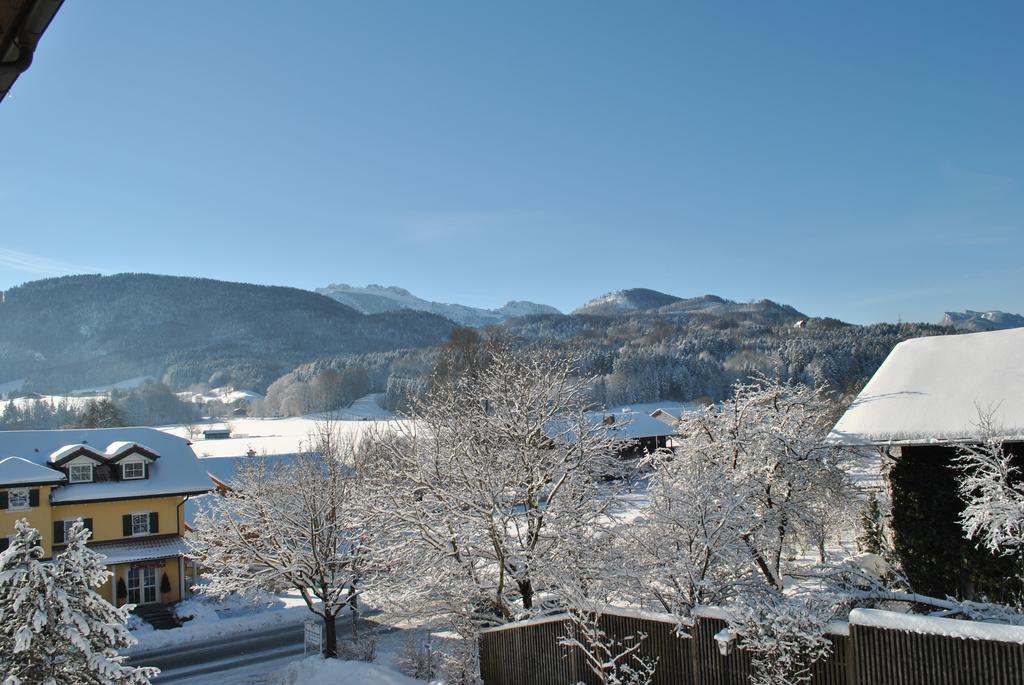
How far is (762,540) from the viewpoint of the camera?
15.3 m

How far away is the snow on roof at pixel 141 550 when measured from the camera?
29688 millimetres

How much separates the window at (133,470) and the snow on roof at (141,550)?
120 inches

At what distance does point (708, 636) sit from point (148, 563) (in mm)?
27781

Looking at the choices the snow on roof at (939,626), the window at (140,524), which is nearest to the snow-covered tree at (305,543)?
the window at (140,524)

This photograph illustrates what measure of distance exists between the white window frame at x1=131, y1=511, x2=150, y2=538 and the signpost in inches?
522

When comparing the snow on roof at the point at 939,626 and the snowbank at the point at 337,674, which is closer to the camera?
the snow on roof at the point at 939,626

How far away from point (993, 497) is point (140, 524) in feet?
107

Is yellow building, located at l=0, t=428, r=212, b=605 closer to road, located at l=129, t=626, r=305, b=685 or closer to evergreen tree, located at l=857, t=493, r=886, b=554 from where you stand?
road, located at l=129, t=626, r=305, b=685

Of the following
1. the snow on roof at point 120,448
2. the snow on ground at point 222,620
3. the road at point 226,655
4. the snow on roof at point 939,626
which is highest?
the snow on roof at point 120,448

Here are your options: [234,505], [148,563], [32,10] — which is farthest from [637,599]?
[148,563]

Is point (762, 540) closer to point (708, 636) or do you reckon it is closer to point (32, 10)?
point (708, 636)

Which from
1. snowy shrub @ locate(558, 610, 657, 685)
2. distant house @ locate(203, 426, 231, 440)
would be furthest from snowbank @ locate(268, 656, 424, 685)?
distant house @ locate(203, 426, 231, 440)

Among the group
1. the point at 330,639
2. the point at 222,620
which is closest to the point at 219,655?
the point at 222,620

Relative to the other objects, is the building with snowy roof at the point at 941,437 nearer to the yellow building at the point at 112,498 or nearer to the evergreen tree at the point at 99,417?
the yellow building at the point at 112,498
